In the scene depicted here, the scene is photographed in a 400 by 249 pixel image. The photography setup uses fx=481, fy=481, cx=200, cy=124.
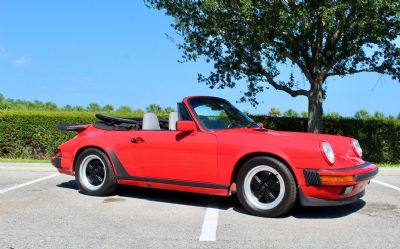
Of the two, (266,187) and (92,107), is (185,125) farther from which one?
(92,107)

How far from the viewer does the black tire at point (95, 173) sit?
7055mm

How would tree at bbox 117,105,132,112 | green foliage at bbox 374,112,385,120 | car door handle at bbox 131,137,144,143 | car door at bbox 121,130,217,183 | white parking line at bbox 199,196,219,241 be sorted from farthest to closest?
tree at bbox 117,105,132,112 → green foliage at bbox 374,112,385,120 → car door handle at bbox 131,137,144,143 → car door at bbox 121,130,217,183 → white parking line at bbox 199,196,219,241

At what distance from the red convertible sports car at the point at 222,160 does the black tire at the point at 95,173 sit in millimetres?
15

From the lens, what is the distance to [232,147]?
6.00 meters

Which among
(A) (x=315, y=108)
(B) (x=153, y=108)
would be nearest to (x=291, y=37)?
(A) (x=315, y=108)

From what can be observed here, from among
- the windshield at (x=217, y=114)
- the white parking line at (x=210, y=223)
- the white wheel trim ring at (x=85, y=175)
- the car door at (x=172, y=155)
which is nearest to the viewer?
Answer: the white parking line at (x=210, y=223)

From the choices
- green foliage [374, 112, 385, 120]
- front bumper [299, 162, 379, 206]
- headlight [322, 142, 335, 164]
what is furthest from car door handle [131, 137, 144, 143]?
green foliage [374, 112, 385, 120]

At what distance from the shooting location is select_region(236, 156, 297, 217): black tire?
5.68 m

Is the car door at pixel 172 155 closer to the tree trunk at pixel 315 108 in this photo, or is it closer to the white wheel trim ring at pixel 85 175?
the white wheel trim ring at pixel 85 175

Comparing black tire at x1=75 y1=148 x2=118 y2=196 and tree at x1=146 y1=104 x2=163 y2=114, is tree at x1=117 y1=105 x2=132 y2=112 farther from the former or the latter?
black tire at x1=75 y1=148 x2=118 y2=196

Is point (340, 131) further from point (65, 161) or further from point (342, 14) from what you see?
point (65, 161)

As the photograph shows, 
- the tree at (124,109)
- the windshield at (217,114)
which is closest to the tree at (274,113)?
the tree at (124,109)

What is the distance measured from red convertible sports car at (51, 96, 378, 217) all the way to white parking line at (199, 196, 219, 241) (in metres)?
0.30

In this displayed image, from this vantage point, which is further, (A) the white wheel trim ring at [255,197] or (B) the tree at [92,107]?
(B) the tree at [92,107]
